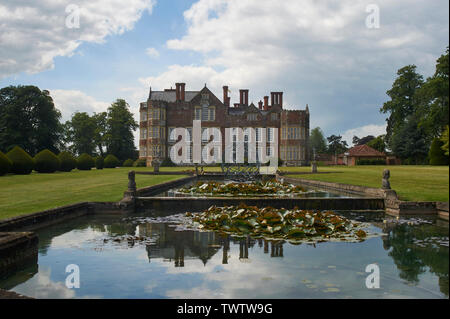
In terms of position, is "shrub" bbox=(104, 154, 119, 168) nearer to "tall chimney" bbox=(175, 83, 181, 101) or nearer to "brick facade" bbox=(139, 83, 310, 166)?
"brick facade" bbox=(139, 83, 310, 166)

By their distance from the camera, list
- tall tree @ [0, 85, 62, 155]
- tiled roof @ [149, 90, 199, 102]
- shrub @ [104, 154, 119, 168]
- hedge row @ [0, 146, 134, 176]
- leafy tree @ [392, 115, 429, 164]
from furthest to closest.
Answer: tiled roof @ [149, 90, 199, 102] < leafy tree @ [392, 115, 429, 164] < shrub @ [104, 154, 119, 168] < tall tree @ [0, 85, 62, 155] < hedge row @ [0, 146, 134, 176]

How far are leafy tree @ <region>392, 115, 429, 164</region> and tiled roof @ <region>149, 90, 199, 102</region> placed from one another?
3014 cm

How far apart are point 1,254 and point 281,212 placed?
5177 mm

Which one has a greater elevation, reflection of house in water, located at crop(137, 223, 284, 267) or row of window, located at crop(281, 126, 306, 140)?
row of window, located at crop(281, 126, 306, 140)

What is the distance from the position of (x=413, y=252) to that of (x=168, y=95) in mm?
55557

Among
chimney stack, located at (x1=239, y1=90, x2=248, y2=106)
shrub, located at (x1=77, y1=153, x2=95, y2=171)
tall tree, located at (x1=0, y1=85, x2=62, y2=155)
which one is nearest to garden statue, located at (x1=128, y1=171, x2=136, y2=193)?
shrub, located at (x1=77, y1=153, x2=95, y2=171)

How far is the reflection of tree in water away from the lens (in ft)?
14.2

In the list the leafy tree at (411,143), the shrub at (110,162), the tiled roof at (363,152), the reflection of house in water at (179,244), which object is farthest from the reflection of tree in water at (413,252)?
the tiled roof at (363,152)

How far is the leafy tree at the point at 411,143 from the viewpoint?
45.7 meters

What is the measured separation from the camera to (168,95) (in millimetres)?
58750

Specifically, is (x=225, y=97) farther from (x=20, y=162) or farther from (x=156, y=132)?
(x=20, y=162)

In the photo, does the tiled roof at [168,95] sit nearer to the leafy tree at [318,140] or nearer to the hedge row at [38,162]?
the hedge row at [38,162]

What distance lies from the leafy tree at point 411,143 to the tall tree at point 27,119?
43.5 metres
